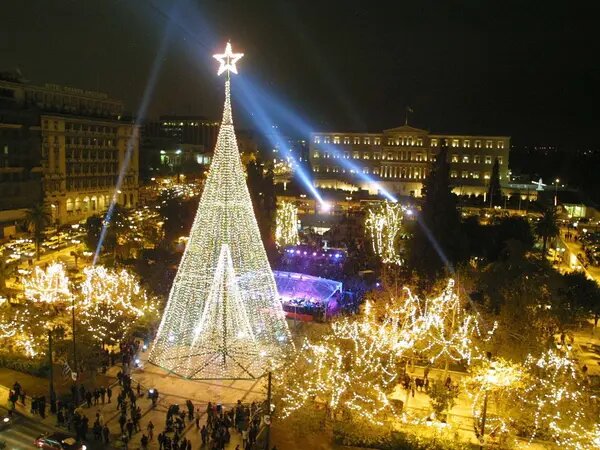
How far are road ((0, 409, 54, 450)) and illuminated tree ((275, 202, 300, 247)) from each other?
27228mm

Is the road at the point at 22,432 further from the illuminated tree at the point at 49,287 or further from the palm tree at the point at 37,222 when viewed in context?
the palm tree at the point at 37,222

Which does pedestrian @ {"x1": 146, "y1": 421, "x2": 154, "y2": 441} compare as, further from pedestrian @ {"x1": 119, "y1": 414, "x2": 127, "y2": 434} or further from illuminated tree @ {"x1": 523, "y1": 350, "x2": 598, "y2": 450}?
illuminated tree @ {"x1": 523, "y1": 350, "x2": 598, "y2": 450}

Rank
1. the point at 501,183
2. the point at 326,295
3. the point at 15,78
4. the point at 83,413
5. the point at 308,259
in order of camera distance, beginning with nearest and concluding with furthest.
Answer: the point at 83,413 → the point at 326,295 → the point at 308,259 → the point at 15,78 → the point at 501,183

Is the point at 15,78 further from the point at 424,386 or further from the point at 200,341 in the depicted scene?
the point at 424,386

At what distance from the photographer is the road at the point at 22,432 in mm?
18359

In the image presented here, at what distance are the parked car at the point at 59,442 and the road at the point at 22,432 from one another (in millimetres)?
751

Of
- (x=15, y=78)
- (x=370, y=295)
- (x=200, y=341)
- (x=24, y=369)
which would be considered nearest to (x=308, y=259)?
(x=370, y=295)

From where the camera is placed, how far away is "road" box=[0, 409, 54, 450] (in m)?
18.4

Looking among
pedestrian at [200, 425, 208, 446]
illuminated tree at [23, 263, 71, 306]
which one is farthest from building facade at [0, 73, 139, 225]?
pedestrian at [200, 425, 208, 446]

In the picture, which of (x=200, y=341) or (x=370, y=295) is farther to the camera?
(x=370, y=295)

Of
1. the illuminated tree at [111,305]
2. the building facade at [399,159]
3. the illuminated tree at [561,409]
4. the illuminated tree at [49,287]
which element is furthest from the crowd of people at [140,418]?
the building facade at [399,159]

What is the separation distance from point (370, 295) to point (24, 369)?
1558 cm

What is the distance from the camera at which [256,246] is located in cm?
2214

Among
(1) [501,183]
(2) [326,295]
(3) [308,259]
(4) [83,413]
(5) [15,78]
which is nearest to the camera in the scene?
(4) [83,413]
